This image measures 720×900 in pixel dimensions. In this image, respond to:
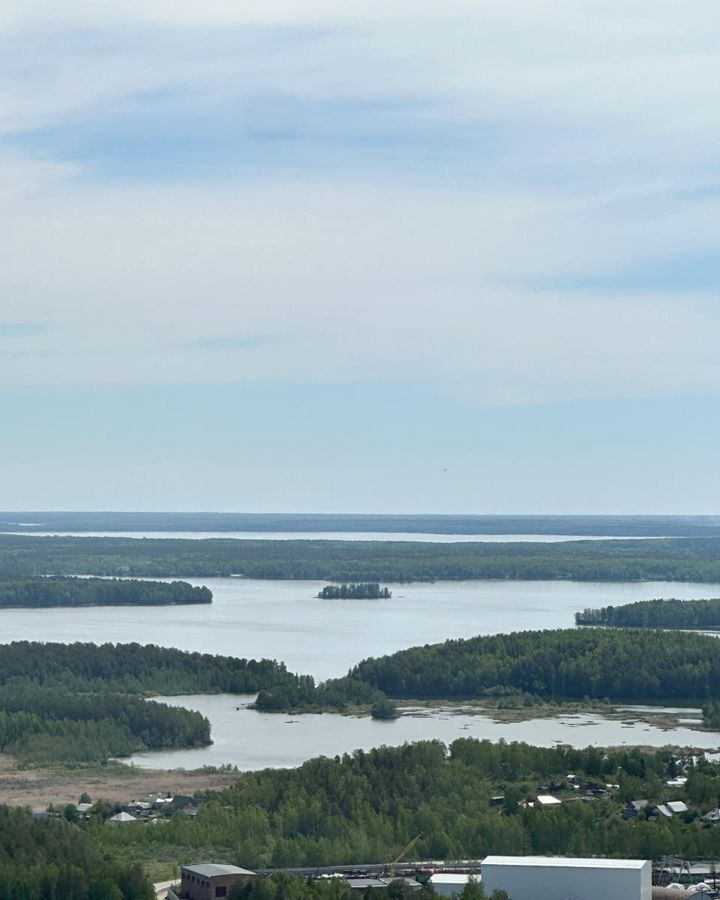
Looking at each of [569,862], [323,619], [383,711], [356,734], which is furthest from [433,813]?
[323,619]

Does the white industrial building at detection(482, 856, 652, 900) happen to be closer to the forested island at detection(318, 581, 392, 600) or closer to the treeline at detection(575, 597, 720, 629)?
the treeline at detection(575, 597, 720, 629)

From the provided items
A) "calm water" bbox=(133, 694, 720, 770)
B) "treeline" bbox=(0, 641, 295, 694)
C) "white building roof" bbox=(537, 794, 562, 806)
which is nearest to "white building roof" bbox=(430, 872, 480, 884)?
"white building roof" bbox=(537, 794, 562, 806)

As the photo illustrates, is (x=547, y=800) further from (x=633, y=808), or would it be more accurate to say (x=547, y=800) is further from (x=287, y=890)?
(x=287, y=890)

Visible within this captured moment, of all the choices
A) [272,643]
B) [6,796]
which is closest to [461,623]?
[272,643]

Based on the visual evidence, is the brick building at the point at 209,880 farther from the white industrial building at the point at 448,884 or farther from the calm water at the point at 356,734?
the calm water at the point at 356,734

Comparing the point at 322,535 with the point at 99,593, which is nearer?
the point at 99,593
